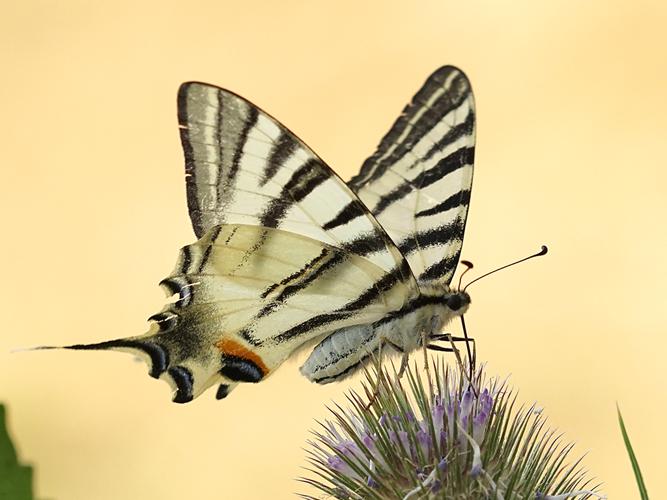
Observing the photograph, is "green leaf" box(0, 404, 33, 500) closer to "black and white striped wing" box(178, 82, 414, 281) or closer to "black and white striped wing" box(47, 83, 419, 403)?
"black and white striped wing" box(47, 83, 419, 403)

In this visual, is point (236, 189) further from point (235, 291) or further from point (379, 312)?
point (379, 312)

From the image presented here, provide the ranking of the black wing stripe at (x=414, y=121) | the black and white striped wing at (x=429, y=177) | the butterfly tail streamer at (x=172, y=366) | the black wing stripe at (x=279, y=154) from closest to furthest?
the butterfly tail streamer at (x=172, y=366) < the black wing stripe at (x=279, y=154) < the black and white striped wing at (x=429, y=177) < the black wing stripe at (x=414, y=121)

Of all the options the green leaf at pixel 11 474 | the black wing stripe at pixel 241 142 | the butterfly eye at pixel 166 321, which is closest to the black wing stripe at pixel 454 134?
the black wing stripe at pixel 241 142

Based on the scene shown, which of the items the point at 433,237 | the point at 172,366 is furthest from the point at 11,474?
the point at 433,237

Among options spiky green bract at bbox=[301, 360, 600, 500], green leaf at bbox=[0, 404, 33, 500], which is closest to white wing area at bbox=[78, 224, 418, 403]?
spiky green bract at bbox=[301, 360, 600, 500]

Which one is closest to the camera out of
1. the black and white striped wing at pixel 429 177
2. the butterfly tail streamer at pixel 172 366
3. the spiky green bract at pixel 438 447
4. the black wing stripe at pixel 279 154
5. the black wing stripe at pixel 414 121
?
the spiky green bract at pixel 438 447

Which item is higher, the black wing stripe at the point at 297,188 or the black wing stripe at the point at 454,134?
the black wing stripe at the point at 454,134

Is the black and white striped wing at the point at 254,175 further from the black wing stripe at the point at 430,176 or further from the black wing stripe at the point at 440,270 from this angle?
the black wing stripe at the point at 430,176
